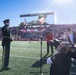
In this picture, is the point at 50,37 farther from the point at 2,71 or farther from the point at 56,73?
the point at 56,73

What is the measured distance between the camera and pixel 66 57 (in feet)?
18.0

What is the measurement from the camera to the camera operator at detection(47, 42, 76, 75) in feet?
17.7

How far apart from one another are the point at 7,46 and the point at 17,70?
3.43 feet

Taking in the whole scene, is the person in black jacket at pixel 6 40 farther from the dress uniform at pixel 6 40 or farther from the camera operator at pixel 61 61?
the camera operator at pixel 61 61

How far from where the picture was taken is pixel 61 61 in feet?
17.9

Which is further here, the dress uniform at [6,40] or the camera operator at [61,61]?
the dress uniform at [6,40]

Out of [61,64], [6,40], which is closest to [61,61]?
[61,64]

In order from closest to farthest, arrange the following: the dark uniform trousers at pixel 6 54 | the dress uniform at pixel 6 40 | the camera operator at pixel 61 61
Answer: the camera operator at pixel 61 61 < the dress uniform at pixel 6 40 < the dark uniform trousers at pixel 6 54

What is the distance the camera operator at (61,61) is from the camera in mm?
5391

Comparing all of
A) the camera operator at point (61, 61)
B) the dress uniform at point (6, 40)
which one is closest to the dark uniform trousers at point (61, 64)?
the camera operator at point (61, 61)

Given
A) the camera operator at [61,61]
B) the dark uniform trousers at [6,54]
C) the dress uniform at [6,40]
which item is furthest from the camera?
the dark uniform trousers at [6,54]

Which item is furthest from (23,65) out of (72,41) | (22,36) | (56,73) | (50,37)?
(22,36)

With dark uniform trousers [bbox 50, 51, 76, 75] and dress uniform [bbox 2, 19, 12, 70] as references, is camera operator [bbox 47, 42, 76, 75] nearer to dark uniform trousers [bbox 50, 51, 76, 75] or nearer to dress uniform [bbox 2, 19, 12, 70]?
dark uniform trousers [bbox 50, 51, 76, 75]

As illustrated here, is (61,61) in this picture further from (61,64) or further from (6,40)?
(6,40)
